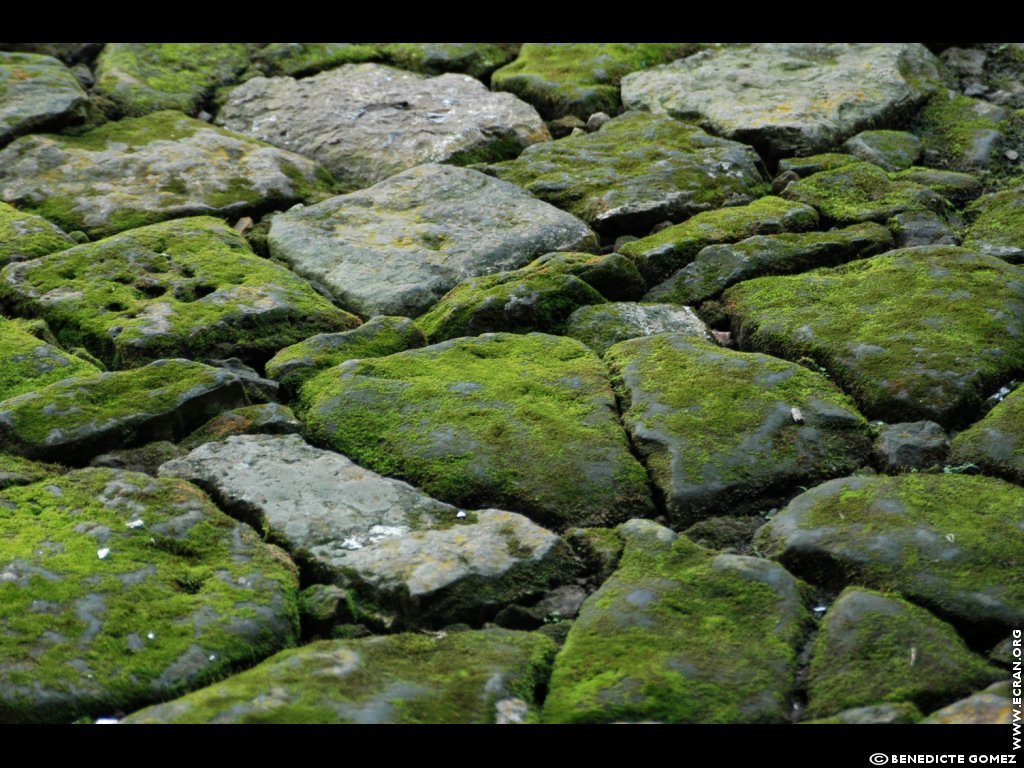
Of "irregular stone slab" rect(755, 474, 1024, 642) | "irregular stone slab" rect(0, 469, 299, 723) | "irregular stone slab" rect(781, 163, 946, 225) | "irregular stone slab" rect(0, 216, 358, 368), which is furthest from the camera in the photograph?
"irregular stone slab" rect(781, 163, 946, 225)

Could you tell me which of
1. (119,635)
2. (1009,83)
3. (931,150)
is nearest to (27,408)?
(119,635)

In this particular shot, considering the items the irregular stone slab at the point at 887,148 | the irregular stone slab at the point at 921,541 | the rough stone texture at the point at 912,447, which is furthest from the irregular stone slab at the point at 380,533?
the irregular stone slab at the point at 887,148

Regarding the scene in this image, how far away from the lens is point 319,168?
21.3 feet

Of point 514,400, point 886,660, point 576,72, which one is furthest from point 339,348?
point 576,72

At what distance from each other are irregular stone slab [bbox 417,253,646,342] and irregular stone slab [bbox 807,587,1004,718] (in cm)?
216

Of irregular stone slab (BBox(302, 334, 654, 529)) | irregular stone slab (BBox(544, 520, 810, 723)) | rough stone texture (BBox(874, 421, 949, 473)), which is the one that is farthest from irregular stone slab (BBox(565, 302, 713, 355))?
irregular stone slab (BBox(544, 520, 810, 723))

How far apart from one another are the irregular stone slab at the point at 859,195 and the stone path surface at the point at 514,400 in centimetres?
3

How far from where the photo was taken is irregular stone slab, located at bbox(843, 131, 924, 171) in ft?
20.4

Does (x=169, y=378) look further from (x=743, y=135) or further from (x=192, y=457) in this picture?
(x=743, y=135)

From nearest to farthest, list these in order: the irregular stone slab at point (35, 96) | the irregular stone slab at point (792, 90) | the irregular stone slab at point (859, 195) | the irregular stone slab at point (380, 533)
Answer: the irregular stone slab at point (380, 533), the irregular stone slab at point (859, 195), the irregular stone slab at point (35, 96), the irregular stone slab at point (792, 90)

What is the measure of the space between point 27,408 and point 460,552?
180cm

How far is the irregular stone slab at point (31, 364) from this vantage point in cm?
432

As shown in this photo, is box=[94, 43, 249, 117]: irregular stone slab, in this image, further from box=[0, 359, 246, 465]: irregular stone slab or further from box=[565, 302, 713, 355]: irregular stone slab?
box=[565, 302, 713, 355]: irregular stone slab

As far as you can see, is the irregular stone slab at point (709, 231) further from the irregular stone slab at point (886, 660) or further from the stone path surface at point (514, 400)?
the irregular stone slab at point (886, 660)
